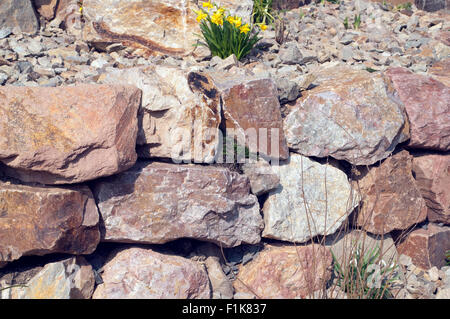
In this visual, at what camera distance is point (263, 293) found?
3033mm

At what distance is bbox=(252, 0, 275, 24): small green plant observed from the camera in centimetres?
490

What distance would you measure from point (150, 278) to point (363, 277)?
1.43 meters

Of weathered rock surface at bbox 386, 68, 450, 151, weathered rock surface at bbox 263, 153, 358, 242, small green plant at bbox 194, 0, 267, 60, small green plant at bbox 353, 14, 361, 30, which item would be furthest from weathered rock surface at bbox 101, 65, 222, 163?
small green plant at bbox 353, 14, 361, 30

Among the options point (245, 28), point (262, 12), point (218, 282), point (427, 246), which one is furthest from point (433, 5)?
point (218, 282)

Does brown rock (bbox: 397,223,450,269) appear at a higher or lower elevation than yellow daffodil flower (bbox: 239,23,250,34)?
lower

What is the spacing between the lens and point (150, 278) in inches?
110

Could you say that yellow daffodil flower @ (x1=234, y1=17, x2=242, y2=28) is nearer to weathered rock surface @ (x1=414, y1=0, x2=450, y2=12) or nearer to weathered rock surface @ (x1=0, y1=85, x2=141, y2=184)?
weathered rock surface @ (x1=0, y1=85, x2=141, y2=184)

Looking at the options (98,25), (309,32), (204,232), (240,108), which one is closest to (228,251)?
(204,232)

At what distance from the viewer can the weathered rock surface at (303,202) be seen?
3271mm

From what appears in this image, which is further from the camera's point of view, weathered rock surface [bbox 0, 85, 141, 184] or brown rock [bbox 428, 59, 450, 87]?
brown rock [bbox 428, 59, 450, 87]

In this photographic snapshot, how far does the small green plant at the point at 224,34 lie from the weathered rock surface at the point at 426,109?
140cm

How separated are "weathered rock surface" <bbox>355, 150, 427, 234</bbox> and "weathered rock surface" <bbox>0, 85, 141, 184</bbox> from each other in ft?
6.46

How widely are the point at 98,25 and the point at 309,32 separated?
2.33 m

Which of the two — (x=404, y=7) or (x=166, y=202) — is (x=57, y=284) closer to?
(x=166, y=202)
